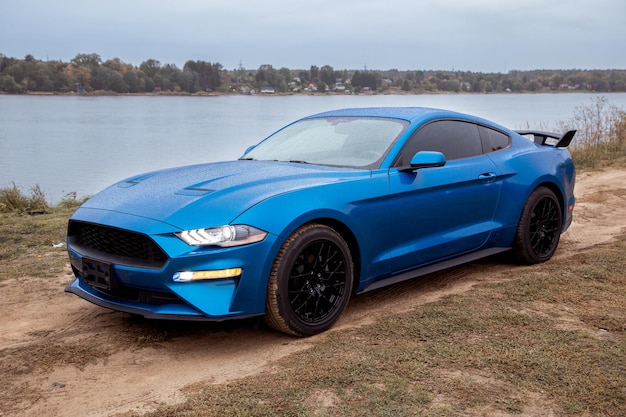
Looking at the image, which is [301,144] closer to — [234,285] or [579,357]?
[234,285]

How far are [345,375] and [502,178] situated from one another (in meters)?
2.85

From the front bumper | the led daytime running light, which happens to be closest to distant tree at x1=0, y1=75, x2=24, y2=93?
the front bumper

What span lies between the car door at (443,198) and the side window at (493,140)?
8 centimetres

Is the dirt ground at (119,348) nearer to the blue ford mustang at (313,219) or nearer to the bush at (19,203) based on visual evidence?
the blue ford mustang at (313,219)

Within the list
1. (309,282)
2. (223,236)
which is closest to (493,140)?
(309,282)

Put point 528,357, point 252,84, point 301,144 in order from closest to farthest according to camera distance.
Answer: point 528,357, point 301,144, point 252,84

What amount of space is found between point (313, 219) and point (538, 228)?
9.25 ft

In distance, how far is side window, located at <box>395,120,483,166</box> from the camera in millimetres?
5180

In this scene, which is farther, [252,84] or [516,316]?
[252,84]

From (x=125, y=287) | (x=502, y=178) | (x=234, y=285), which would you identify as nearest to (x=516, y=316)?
(x=502, y=178)

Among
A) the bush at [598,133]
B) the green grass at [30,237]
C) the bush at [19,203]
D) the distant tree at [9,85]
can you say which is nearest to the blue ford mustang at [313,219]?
the green grass at [30,237]

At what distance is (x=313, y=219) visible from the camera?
435 centimetres

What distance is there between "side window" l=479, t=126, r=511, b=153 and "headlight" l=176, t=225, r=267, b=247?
268 centimetres

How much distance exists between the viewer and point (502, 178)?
19.2 feet
